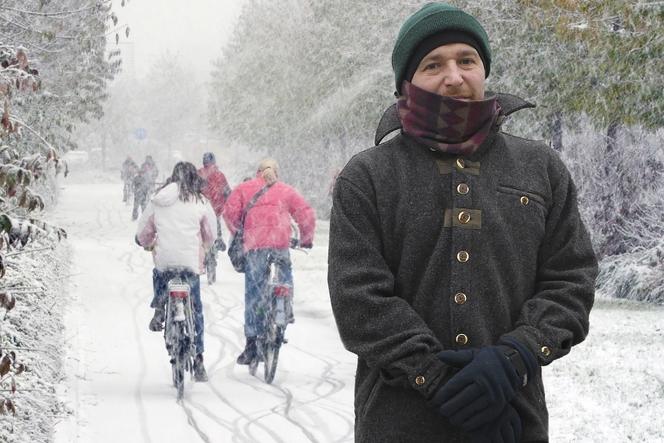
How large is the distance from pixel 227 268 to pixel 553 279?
18.0m

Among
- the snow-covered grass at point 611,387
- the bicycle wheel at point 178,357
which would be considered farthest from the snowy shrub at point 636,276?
the bicycle wheel at point 178,357

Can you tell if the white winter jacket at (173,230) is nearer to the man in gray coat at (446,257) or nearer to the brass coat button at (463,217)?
the man in gray coat at (446,257)

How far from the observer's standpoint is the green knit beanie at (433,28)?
2951 millimetres

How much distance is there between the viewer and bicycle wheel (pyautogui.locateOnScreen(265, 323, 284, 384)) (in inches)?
383

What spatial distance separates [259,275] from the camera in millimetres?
10227

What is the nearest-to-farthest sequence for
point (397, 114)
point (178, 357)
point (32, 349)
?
point (397, 114), point (32, 349), point (178, 357)

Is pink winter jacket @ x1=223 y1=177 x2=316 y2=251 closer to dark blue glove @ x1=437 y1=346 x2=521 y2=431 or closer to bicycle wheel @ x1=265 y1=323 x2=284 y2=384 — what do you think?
bicycle wheel @ x1=265 y1=323 x2=284 y2=384

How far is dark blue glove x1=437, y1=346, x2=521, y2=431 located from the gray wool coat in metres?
0.11

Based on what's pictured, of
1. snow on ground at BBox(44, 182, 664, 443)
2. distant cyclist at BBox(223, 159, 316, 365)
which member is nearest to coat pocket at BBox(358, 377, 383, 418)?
snow on ground at BBox(44, 182, 664, 443)

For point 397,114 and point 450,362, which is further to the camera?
point 397,114

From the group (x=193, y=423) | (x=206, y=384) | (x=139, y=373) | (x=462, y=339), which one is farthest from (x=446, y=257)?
(x=139, y=373)

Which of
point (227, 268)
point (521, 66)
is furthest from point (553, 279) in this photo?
point (227, 268)

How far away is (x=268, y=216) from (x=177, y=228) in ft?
3.78

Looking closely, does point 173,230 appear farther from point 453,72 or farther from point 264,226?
point 453,72
